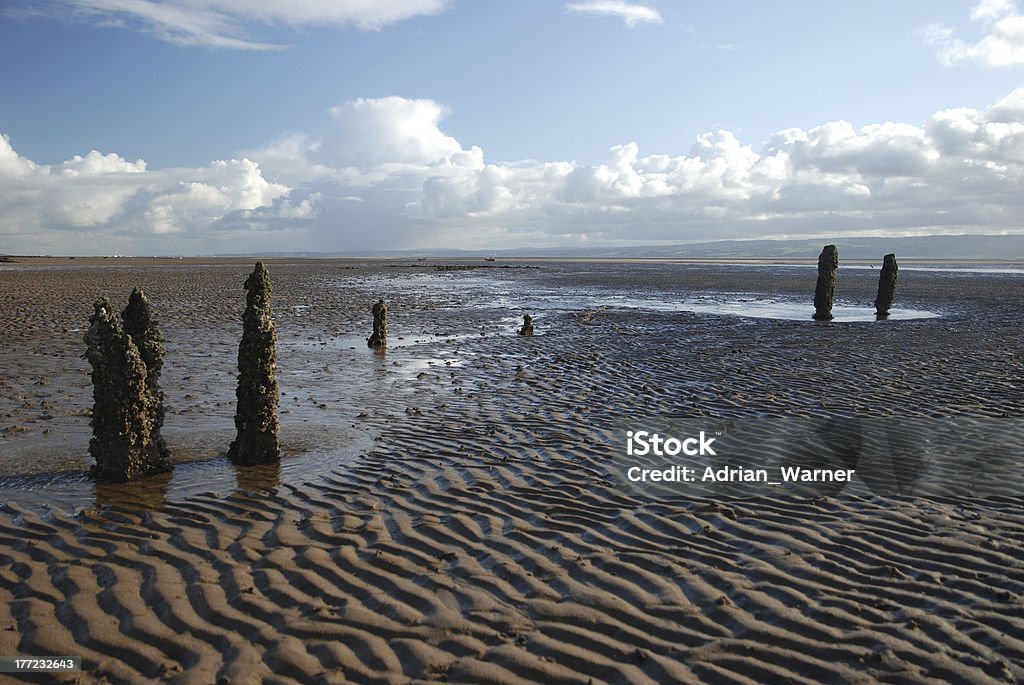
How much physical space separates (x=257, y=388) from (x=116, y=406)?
5.97ft

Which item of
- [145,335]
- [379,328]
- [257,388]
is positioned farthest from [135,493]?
[379,328]

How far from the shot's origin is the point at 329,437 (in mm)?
11859

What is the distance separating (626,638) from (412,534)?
2.87 meters

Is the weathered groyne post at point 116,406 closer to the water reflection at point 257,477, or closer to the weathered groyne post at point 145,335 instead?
the weathered groyne post at point 145,335

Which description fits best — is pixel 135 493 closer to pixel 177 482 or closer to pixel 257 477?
pixel 177 482

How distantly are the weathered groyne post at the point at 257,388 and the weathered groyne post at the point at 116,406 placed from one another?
124 centimetres

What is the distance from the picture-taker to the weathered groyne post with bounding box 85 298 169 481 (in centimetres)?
927

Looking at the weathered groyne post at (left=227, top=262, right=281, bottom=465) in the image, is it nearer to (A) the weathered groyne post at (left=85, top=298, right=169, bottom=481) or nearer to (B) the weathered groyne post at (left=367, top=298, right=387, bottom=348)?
(A) the weathered groyne post at (left=85, top=298, right=169, bottom=481)

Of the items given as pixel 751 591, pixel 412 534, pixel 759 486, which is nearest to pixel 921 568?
pixel 751 591

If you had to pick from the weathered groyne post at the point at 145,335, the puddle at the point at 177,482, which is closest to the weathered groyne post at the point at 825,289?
the puddle at the point at 177,482

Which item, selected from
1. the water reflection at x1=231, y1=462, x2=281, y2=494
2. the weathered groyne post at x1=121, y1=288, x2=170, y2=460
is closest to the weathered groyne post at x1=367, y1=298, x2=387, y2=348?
the weathered groyne post at x1=121, y1=288, x2=170, y2=460

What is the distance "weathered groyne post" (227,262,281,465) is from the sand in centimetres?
40

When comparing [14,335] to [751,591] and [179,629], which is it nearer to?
[179,629]

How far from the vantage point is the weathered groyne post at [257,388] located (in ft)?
33.7
